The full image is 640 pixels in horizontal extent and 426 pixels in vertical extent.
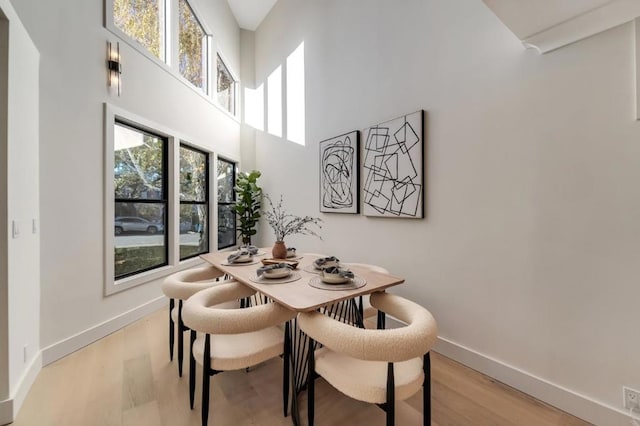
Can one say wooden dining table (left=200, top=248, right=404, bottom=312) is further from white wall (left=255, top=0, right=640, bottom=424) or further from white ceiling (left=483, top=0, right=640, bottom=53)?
white ceiling (left=483, top=0, right=640, bottom=53)

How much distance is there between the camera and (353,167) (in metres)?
3.12

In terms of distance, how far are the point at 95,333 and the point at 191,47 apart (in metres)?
4.19

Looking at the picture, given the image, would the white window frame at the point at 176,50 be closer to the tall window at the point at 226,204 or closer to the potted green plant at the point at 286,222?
the tall window at the point at 226,204

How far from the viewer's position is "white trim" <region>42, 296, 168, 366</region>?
7.16ft

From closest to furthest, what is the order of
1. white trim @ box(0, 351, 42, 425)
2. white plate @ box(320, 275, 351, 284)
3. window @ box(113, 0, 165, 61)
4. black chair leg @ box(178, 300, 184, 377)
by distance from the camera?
white trim @ box(0, 351, 42, 425) < white plate @ box(320, 275, 351, 284) < black chair leg @ box(178, 300, 184, 377) < window @ box(113, 0, 165, 61)

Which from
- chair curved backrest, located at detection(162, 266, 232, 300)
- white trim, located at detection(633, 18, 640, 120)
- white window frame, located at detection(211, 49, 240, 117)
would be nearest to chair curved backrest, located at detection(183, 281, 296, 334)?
chair curved backrest, located at detection(162, 266, 232, 300)

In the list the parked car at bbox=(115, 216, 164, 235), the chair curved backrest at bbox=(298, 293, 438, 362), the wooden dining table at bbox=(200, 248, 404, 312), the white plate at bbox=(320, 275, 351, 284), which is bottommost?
the chair curved backrest at bbox=(298, 293, 438, 362)

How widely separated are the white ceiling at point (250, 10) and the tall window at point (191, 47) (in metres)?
1.16

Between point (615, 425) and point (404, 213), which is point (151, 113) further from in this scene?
point (615, 425)

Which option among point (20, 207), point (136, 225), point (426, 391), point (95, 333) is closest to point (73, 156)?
point (20, 207)

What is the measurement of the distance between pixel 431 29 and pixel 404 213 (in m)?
1.67

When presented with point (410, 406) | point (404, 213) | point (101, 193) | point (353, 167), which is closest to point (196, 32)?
point (101, 193)

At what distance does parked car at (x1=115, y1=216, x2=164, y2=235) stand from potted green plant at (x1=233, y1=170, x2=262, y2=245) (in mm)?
1592

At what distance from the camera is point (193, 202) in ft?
13.9
